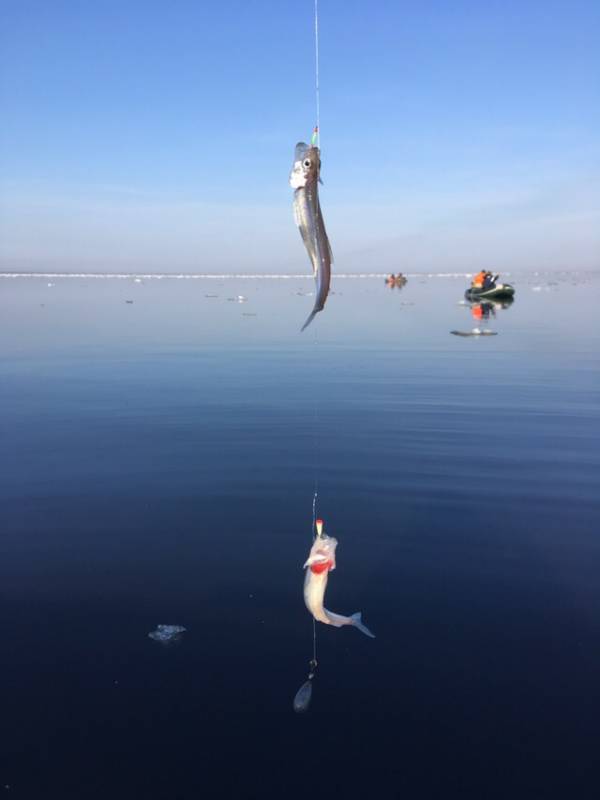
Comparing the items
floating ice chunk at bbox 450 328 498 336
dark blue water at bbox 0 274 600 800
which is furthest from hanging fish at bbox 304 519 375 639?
floating ice chunk at bbox 450 328 498 336

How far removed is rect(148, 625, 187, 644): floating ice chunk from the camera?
199 inches

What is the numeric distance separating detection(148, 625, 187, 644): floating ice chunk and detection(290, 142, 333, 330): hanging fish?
8.79 ft

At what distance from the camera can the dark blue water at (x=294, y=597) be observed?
3.95 metres

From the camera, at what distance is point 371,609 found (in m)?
5.48

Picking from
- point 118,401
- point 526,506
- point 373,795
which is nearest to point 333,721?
point 373,795

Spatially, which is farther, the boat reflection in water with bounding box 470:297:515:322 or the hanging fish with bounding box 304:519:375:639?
the boat reflection in water with bounding box 470:297:515:322

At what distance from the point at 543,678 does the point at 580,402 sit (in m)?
9.65

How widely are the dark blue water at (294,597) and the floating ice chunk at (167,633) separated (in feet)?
0.28

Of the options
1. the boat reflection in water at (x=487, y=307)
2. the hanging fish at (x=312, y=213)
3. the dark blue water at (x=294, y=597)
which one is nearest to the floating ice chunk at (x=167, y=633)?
the dark blue water at (x=294, y=597)

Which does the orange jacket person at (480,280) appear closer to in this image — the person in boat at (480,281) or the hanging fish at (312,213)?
the person in boat at (480,281)

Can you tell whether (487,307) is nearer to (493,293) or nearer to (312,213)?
(493,293)

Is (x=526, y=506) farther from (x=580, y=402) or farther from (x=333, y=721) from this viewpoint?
(x=580, y=402)

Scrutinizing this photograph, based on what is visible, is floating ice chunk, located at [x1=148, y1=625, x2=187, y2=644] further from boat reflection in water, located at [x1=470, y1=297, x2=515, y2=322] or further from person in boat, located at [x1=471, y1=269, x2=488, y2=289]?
person in boat, located at [x1=471, y1=269, x2=488, y2=289]

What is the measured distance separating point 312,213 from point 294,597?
3.26m
